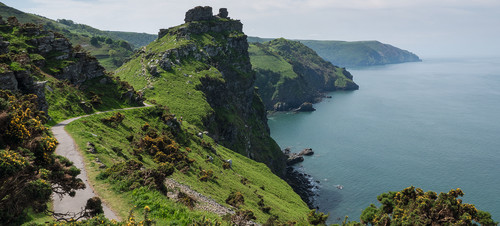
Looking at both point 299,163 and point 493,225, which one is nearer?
point 493,225

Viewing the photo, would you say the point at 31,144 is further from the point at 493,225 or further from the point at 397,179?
the point at 397,179

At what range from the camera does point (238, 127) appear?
120 metres

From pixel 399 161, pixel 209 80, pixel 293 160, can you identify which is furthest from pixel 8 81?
pixel 399 161

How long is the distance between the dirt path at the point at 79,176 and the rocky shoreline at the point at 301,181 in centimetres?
8544

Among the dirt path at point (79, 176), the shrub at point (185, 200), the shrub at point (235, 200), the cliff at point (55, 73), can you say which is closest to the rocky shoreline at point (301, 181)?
the shrub at point (235, 200)

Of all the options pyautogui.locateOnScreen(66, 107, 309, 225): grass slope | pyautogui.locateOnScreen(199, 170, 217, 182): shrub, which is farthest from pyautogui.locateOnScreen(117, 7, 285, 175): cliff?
pyautogui.locateOnScreen(199, 170, 217, 182): shrub

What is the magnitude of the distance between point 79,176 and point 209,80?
94303 millimetres

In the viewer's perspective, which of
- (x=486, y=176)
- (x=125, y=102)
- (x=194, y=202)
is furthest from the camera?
(x=486, y=176)

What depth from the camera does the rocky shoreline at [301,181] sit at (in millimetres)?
110838

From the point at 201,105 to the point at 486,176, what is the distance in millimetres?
126969

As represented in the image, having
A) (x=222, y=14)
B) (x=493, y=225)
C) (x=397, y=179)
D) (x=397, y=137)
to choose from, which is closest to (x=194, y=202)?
(x=493, y=225)

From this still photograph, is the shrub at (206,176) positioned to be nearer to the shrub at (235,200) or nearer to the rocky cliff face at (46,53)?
the shrub at (235,200)

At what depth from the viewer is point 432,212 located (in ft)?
114

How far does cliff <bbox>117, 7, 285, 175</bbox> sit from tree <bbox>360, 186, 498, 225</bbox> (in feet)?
220
